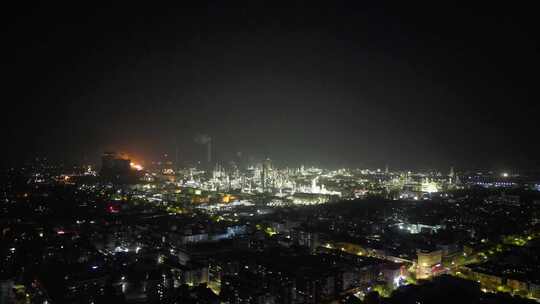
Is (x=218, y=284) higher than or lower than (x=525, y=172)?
lower

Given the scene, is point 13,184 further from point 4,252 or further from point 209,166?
point 209,166

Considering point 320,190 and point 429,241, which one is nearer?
point 429,241

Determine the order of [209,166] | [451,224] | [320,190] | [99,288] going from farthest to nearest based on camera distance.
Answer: [209,166] → [320,190] → [451,224] → [99,288]

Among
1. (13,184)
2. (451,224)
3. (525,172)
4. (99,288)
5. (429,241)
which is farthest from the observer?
(525,172)

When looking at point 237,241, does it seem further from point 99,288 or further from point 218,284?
point 99,288

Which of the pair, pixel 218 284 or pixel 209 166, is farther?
pixel 209 166

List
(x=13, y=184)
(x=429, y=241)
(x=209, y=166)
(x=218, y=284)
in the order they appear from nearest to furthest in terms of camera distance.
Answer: (x=218, y=284) → (x=429, y=241) → (x=13, y=184) → (x=209, y=166)

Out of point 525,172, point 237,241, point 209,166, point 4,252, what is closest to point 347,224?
point 237,241

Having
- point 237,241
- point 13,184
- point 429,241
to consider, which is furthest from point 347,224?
point 13,184

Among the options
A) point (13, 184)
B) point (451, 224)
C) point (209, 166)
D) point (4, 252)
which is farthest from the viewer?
point (209, 166)
